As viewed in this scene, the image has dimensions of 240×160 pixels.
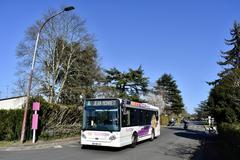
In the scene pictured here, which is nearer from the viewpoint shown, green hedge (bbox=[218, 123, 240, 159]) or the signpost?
green hedge (bbox=[218, 123, 240, 159])

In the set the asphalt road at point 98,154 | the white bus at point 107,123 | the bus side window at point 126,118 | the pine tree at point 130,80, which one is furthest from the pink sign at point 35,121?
the pine tree at point 130,80

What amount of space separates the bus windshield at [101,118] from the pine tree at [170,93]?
76.3m

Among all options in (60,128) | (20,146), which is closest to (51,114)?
(60,128)

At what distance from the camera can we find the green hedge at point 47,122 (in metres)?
20.2

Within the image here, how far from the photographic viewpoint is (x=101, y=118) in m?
16.7

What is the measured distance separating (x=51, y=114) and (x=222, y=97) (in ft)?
48.0

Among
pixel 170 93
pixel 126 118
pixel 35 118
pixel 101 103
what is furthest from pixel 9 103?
pixel 170 93

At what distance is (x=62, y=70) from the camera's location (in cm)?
3925

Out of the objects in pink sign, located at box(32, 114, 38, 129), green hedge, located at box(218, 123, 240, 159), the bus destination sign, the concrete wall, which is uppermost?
the concrete wall

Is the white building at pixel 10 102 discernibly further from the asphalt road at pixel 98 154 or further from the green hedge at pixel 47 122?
the asphalt road at pixel 98 154

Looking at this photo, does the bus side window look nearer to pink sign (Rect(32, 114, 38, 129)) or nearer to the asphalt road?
the asphalt road

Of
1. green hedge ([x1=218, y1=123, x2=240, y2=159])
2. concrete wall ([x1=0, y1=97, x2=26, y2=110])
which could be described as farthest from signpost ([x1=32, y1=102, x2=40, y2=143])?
concrete wall ([x1=0, y1=97, x2=26, y2=110])

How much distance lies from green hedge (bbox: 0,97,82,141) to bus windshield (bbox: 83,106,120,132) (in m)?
6.19

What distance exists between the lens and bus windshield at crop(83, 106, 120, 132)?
16.4m
